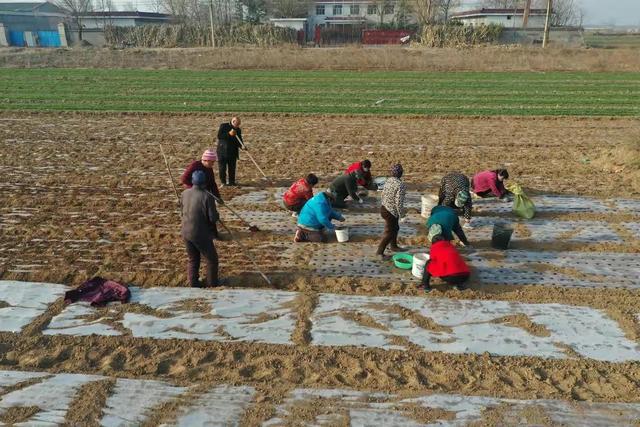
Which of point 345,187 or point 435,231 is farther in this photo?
point 345,187

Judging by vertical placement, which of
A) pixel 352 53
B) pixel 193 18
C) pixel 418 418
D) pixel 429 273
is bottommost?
pixel 418 418

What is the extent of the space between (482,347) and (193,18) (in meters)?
75.0

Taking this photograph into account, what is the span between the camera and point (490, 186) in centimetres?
988

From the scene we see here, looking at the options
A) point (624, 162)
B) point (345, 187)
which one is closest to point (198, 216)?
point (345, 187)

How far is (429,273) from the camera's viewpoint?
263 inches

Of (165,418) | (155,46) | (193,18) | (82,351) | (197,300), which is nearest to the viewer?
(165,418)

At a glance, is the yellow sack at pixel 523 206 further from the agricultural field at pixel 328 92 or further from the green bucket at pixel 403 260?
the agricultural field at pixel 328 92

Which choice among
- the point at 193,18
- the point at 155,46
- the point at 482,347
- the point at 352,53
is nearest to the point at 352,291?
the point at 482,347

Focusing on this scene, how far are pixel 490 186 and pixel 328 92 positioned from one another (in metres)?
15.7

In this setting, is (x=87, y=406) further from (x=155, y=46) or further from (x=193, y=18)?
(x=193, y=18)

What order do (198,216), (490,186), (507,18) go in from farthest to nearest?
(507,18) < (490,186) < (198,216)

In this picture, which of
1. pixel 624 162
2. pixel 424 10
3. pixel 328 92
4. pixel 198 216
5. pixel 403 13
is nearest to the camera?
pixel 198 216

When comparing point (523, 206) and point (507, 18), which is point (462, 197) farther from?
point (507, 18)

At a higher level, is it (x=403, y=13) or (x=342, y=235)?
(x=403, y=13)
